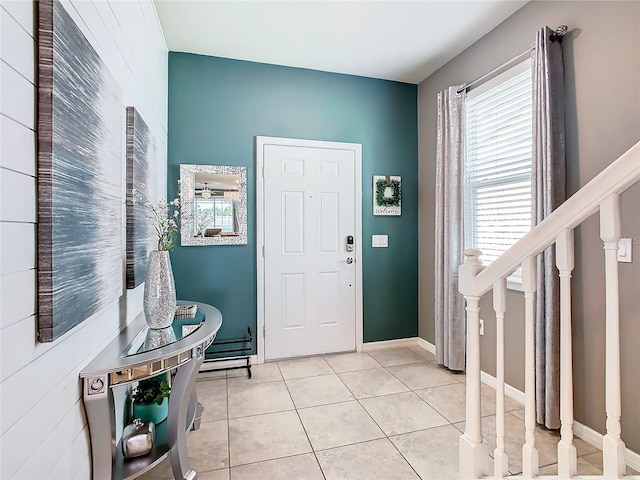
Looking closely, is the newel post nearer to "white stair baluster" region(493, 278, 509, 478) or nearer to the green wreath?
"white stair baluster" region(493, 278, 509, 478)

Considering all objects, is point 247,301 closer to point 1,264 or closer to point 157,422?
point 157,422

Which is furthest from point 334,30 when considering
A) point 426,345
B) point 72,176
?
point 426,345

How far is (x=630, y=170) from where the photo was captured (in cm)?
89

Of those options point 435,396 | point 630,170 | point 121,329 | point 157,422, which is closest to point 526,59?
point 630,170

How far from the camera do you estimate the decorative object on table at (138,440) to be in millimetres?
1442

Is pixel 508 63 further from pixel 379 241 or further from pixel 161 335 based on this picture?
Answer: pixel 161 335

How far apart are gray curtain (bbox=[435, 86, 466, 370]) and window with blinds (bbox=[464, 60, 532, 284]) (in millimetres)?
87

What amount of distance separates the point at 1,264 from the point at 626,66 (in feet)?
8.85

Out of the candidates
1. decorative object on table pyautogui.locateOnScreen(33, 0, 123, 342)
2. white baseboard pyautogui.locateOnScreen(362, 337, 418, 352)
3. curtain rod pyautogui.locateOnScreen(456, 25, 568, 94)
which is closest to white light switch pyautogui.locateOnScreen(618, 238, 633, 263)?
curtain rod pyautogui.locateOnScreen(456, 25, 568, 94)

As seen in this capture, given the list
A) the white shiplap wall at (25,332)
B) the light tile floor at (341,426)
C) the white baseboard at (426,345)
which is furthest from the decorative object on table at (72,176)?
the white baseboard at (426,345)

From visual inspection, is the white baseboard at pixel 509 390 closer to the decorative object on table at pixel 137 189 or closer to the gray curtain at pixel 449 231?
the gray curtain at pixel 449 231

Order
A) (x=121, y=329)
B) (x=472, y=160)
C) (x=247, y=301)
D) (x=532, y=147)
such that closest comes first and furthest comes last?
(x=121, y=329)
(x=532, y=147)
(x=472, y=160)
(x=247, y=301)

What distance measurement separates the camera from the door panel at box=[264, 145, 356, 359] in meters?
3.13

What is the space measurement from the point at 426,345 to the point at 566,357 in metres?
2.47
